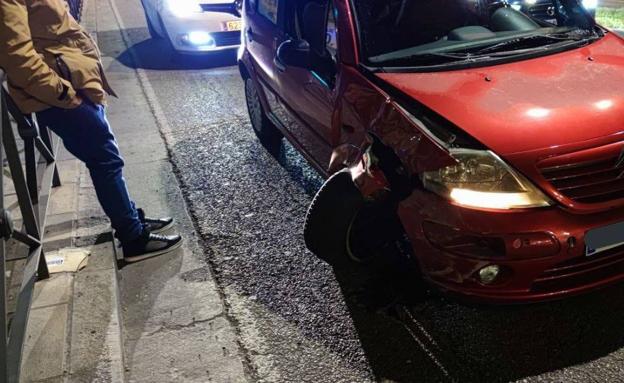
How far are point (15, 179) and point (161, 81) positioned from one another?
16.2 feet

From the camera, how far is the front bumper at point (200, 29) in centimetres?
784

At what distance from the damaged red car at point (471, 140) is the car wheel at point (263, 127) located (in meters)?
1.43

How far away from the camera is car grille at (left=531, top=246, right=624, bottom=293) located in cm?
247

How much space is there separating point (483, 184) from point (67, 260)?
2444 mm

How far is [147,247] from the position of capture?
3.65 metres

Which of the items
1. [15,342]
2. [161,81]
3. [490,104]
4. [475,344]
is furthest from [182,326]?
[161,81]

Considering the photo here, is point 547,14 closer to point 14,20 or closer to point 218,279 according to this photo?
point 218,279

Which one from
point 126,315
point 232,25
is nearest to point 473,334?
point 126,315

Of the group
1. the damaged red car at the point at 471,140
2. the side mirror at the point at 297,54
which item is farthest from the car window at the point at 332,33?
the side mirror at the point at 297,54

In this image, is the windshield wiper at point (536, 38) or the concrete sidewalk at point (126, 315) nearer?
the concrete sidewalk at point (126, 315)

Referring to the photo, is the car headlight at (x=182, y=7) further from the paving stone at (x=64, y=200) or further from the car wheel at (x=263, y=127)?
the paving stone at (x=64, y=200)

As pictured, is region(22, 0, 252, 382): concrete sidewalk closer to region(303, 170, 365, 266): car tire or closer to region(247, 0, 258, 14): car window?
region(303, 170, 365, 266): car tire

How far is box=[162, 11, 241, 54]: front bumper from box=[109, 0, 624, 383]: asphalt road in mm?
4052

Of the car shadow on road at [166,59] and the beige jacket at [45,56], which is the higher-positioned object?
the beige jacket at [45,56]
